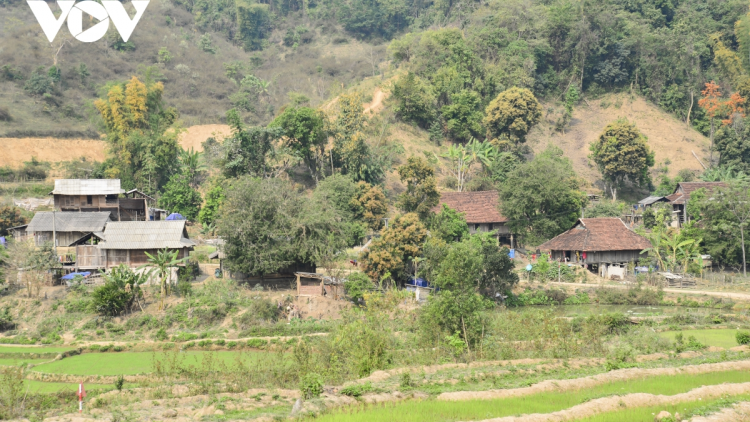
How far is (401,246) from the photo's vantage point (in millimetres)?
31000

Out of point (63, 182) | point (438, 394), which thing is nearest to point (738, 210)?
point (438, 394)

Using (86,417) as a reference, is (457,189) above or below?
above

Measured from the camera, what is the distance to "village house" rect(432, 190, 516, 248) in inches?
1610

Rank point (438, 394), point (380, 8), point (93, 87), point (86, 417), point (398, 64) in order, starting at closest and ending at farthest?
1. point (86, 417)
2. point (438, 394)
3. point (398, 64)
4. point (93, 87)
5. point (380, 8)

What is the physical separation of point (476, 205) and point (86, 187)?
2194cm

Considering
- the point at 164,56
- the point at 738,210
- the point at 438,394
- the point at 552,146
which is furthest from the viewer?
the point at 164,56

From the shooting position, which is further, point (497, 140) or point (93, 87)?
point (93, 87)

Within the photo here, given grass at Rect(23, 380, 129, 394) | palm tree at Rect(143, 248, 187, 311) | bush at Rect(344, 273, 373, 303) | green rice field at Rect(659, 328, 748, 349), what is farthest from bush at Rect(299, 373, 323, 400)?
palm tree at Rect(143, 248, 187, 311)

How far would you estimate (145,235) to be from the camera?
32062 millimetres

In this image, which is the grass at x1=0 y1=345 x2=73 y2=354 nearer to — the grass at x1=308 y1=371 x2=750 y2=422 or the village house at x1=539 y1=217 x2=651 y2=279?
the grass at x1=308 y1=371 x2=750 y2=422

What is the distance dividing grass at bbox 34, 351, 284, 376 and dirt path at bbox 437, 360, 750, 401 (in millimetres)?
8255

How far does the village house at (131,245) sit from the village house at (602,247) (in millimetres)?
19290

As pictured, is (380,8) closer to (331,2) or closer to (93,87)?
(331,2)

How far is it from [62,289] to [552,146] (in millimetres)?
34690
